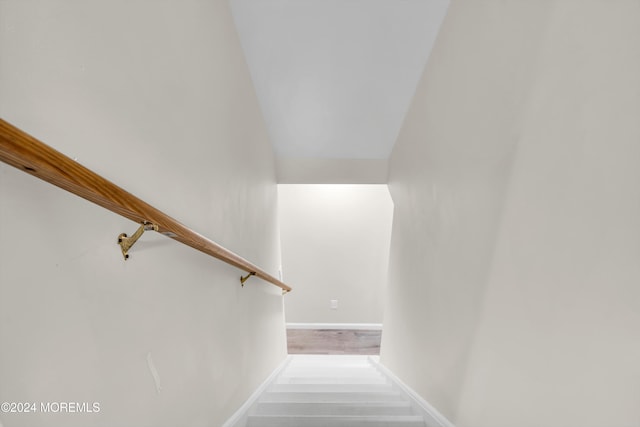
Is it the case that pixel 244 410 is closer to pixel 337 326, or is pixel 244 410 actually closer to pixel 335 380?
pixel 335 380

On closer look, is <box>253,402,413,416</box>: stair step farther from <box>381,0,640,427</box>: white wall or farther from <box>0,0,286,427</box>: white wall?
<box>0,0,286,427</box>: white wall

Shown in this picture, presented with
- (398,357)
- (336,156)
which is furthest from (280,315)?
(336,156)

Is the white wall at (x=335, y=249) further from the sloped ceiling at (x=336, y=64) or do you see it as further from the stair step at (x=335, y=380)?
the stair step at (x=335, y=380)

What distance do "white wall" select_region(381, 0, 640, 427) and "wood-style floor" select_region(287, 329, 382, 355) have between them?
10.0 ft

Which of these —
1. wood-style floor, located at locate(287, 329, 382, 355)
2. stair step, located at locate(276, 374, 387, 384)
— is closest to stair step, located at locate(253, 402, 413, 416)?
stair step, located at locate(276, 374, 387, 384)

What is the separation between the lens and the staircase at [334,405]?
5.24ft

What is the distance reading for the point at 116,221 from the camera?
71 cm

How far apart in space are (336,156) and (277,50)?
143cm

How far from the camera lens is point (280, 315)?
331 cm

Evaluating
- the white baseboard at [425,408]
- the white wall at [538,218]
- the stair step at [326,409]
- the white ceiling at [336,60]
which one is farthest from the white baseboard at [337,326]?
the white wall at [538,218]

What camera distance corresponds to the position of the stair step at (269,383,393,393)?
223 centimetres

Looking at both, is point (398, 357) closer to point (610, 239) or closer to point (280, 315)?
point (280, 315)

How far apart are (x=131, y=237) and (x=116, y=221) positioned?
5cm

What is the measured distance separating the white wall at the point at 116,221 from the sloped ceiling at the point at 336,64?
20.4 inches
